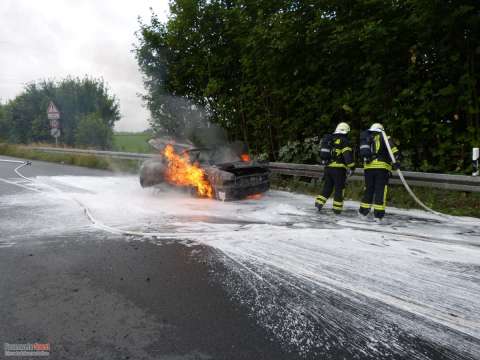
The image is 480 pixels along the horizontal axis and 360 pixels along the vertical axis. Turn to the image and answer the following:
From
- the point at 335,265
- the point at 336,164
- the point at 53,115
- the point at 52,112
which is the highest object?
the point at 52,112

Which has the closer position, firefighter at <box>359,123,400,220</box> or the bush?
firefighter at <box>359,123,400,220</box>

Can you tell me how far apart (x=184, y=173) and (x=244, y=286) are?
5418 millimetres

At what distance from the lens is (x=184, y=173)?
28.7 feet

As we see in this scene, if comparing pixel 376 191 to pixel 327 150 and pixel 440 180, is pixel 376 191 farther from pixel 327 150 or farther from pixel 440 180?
pixel 440 180

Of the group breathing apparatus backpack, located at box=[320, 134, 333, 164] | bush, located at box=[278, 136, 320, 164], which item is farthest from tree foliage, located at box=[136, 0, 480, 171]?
breathing apparatus backpack, located at box=[320, 134, 333, 164]

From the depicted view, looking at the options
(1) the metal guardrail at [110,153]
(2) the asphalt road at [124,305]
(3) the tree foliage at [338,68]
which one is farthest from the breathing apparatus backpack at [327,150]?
(1) the metal guardrail at [110,153]

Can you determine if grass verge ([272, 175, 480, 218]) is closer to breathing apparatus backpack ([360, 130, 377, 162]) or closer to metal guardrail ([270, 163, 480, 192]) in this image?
metal guardrail ([270, 163, 480, 192])

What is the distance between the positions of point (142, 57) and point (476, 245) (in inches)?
562

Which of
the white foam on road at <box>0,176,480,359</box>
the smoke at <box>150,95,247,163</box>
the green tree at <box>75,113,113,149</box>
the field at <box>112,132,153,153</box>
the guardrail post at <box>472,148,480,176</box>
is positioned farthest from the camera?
the green tree at <box>75,113,113,149</box>

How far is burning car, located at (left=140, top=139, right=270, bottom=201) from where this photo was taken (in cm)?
796

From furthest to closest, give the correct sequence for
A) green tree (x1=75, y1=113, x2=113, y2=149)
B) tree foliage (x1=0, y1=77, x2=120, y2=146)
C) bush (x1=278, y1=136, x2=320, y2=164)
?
1. tree foliage (x1=0, y1=77, x2=120, y2=146)
2. green tree (x1=75, y1=113, x2=113, y2=149)
3. bush (x1=278, y1=136, x2=320, y2=164)

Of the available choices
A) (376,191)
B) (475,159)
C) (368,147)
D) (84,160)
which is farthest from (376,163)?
(84,160)

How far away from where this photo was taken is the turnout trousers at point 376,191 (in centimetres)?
618

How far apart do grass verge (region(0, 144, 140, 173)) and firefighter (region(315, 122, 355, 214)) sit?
9.41 metres
